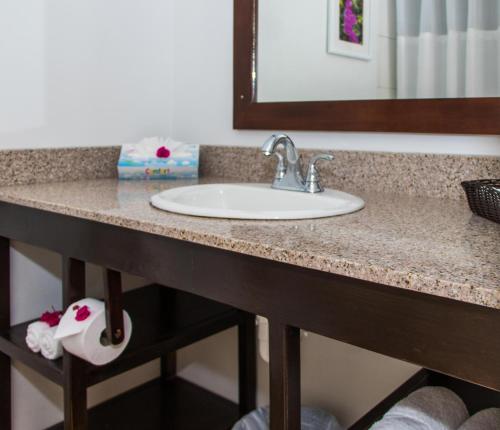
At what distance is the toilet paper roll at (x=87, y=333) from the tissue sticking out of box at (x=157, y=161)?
492mm

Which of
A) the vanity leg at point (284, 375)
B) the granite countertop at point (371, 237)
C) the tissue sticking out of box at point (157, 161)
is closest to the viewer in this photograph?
the granite countertop at point (371, 237)

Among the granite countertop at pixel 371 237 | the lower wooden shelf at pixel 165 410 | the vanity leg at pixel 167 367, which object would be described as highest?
the granite countertop at pixel 371 237

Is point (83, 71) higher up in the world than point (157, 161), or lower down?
higher up

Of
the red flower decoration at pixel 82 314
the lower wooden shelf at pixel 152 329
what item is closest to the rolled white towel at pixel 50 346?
the lower wooden shelf at pixel 152 329

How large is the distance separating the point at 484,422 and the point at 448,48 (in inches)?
29.9

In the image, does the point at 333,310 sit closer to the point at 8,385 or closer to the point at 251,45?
the point at 251,45

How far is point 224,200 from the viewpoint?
4.40ft

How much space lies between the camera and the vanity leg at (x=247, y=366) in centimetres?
165

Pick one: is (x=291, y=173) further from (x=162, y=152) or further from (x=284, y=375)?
(x=284, y=375)

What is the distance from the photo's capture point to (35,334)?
4.16 feet

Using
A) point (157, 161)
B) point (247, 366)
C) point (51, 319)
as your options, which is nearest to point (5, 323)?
point (51, 319)

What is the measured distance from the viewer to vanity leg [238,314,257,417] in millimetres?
1654

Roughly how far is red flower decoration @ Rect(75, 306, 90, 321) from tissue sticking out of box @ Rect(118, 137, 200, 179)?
1.68 feet

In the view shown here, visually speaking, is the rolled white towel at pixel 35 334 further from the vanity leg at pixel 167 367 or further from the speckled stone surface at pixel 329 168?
the vanity leg at pixel 167 367
